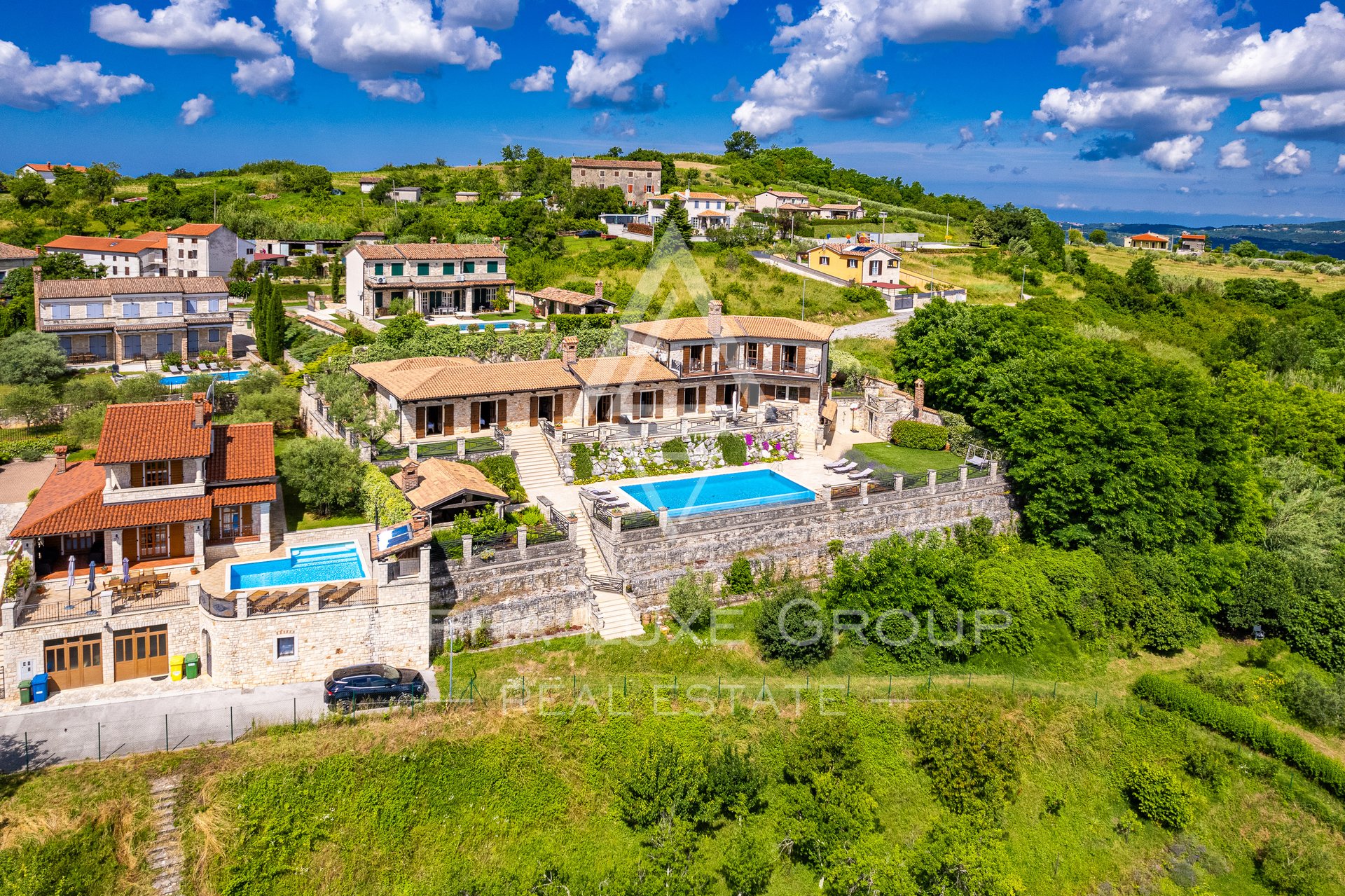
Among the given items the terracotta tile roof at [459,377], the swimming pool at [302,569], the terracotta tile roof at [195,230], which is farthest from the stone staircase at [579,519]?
the terracotta tile roof at [195,230]

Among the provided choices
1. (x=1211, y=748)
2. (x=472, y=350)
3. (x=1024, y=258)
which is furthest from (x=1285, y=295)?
(x=472, y=350)

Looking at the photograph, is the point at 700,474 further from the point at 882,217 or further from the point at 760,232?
the point at 882,217

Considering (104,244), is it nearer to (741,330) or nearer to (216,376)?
(216,376)

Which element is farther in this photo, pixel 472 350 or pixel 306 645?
pixel 472 350

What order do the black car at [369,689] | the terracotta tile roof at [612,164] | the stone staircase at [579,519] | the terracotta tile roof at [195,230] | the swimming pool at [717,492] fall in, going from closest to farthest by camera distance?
the black car at [369,689], the stone staircase at [579,519], the swimming pool at [717,492], the terracotta tile roof at [195,230], the terracotta tile roof at [612,164]

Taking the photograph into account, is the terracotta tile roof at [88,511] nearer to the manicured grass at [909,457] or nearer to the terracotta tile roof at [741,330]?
the terracotta tile roof at [741,330]

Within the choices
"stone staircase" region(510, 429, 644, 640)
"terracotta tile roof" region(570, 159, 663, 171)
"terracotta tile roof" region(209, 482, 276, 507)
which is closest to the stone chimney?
"stone staircase" region(510, 429, 644, 640)

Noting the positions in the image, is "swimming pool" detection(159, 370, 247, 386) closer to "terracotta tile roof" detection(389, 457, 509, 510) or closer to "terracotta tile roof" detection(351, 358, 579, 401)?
"terracotta tile roof" detection(351, 358, 579, 401)
